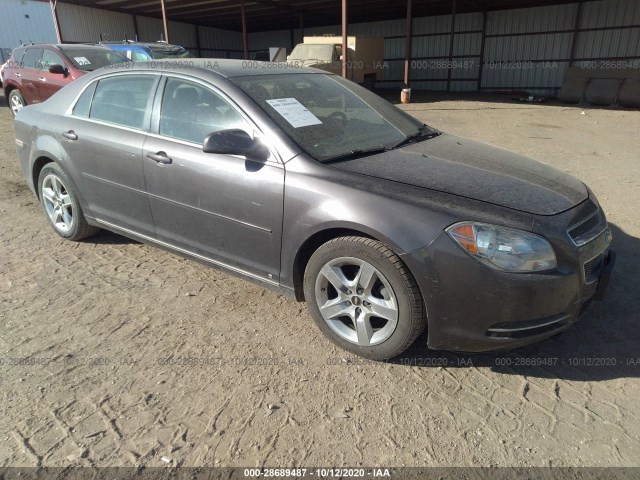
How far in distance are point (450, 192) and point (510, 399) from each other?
1.12 metres

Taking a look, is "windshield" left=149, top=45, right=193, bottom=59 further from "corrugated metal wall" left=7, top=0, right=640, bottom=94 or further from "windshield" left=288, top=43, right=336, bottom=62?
"corrugated metal wall" left=7, top=0, right=640, bottom=94

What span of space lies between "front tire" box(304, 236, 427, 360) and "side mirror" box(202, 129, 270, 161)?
2.31 feet

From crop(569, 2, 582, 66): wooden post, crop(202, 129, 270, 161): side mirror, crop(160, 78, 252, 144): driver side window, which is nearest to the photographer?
crop(202, 129, 270, 161): side mirror

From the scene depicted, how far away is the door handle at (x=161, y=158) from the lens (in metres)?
3.12

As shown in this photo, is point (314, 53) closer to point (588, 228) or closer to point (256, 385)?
point (588, 228)

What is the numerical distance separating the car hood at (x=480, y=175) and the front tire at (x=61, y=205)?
2604 millimetres

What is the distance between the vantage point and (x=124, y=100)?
3.56 m

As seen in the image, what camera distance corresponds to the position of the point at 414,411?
228cm

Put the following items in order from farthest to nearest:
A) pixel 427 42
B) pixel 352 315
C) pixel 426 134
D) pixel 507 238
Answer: pixel 427 42, pixel 426 134, pixel 352 315, pixel 507 238

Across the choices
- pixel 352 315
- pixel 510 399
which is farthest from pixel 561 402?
pixel 352 315

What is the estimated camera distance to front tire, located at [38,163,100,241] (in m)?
3.97

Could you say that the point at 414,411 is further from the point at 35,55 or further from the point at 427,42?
the point at 427,42

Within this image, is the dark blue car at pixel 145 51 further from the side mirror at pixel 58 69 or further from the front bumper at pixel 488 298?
the front bumper at pixel 488 298

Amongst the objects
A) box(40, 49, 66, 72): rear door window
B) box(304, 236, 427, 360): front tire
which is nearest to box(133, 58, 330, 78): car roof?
box(304, 236, 427, 360): front tire
